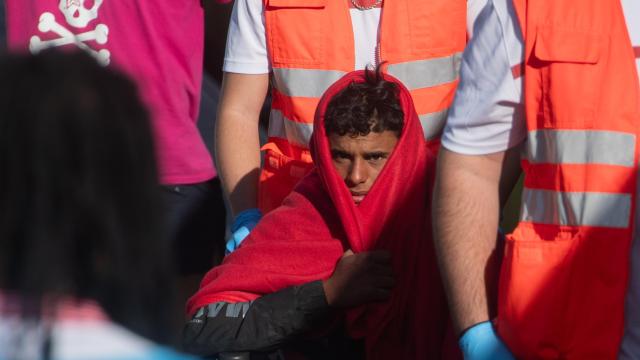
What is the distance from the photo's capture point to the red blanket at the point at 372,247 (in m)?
3.22

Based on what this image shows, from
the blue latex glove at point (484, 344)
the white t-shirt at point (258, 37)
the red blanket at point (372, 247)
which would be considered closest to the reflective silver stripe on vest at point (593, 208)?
the blue latex glove at point (484, 344)

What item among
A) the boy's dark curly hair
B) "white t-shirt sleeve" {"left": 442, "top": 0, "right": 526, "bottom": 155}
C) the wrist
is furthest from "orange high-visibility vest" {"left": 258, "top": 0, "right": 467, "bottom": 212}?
"white t-shirt sleeve" {"left": 442, "top": 0, "right": 526, "bottom": 155}

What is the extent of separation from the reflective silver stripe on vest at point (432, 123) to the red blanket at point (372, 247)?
0.16m

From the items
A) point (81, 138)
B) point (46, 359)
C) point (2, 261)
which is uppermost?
point (81, 138)

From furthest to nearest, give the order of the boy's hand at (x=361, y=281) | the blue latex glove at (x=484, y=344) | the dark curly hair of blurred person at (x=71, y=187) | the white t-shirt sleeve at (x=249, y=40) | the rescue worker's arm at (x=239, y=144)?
the rescue worker's arm at (x=239, y=144), the white t-shirt sleeve at (x=249, y=40), the boy's hand at (x=361, y=281), the blue latex glove at (x=484, y=344), the dark curly hair of blurred person at (x=71, y=187)

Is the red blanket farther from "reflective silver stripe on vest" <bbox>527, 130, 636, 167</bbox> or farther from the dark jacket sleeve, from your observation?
"reflective silver stripe on vest" <bbox>527, 130, 636, 167</bbox>

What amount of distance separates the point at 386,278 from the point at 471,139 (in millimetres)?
566

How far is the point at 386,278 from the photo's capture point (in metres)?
3.19

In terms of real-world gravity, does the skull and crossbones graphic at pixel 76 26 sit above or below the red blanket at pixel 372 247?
above

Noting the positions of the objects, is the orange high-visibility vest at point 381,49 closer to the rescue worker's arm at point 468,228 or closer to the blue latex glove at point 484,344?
the rescue worker's arm at point 468,228

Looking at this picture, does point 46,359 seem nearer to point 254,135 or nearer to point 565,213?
point 565,213

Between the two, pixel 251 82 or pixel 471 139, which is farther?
pixel 251 82

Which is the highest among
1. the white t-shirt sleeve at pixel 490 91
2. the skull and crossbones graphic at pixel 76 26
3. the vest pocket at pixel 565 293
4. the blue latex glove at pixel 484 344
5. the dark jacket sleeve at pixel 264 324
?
the white t-shirt sleeve at pixel 490 91

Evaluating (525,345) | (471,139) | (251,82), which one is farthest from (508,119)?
(251,82)
